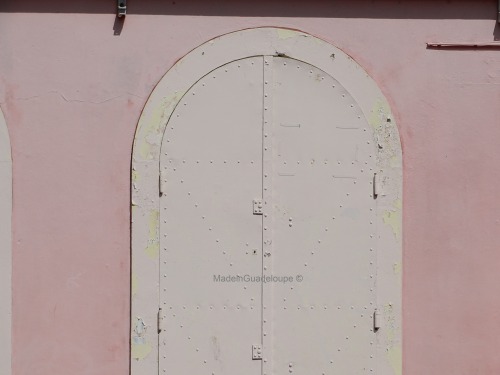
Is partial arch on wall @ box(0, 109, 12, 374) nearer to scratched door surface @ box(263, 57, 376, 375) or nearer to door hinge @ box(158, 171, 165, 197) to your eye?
door hinge @ box(158, 171, 165, 197)

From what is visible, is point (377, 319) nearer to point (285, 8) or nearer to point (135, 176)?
point (135, 176)

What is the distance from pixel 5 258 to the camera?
507 centimetres

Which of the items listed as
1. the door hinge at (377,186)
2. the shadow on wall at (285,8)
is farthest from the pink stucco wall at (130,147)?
the door hinge at (377,186)

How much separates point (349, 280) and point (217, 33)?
1.86m

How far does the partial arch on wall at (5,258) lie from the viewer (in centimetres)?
507

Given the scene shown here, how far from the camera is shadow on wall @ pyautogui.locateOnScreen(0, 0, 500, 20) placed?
5.13 metres

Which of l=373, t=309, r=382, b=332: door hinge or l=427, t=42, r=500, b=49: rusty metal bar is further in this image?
l=427, t=42, r=500, b=49: rusty metal bar

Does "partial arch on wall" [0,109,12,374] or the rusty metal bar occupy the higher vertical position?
the rusty metal bar

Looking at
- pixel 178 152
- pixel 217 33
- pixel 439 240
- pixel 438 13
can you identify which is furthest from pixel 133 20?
pixel 439 240

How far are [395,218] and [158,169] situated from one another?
5.26 ft

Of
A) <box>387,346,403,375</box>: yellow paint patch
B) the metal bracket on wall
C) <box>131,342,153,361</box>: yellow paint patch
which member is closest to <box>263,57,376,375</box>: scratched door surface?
<box>387,346,403,375</box>: yellow paint patch

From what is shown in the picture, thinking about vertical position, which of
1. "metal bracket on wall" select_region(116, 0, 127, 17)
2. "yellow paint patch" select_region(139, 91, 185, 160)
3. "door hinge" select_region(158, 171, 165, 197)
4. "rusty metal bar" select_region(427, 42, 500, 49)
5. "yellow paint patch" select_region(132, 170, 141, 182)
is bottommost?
"door hinge" select_region(158, 171, 165, 197)

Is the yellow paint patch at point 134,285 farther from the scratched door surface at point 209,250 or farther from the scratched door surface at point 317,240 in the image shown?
the scratched door surface at point 317,240

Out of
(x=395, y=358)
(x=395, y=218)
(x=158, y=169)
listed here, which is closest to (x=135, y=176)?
(x=158, y=169)
